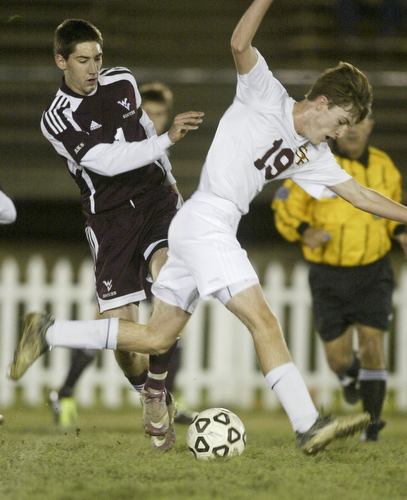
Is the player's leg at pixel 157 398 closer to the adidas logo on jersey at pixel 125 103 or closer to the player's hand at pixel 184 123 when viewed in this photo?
the player's hand at pixel 184 123

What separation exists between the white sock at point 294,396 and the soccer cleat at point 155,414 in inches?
34.4

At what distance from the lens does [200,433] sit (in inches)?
162

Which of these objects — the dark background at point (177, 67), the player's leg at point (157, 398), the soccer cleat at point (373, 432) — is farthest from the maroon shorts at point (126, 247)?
the dark background at point (177, 67)

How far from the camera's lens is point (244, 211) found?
13.4ft

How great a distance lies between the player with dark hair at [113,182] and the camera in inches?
175

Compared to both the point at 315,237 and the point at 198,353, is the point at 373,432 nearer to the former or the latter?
the point at 315,237

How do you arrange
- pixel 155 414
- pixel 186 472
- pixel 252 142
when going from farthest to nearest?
pixel 155 414 < pixel 252 142 < pixel 186 472

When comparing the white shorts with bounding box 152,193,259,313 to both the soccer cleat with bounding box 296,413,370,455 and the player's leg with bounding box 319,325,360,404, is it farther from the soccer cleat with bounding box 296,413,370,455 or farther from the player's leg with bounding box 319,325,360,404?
the player's leg with bounding box 319,325,360,404

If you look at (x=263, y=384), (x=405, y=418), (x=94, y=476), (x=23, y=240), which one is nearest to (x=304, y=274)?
(x=263, y=384)

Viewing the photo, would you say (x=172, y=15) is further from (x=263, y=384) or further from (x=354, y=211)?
(x=354, y=211)

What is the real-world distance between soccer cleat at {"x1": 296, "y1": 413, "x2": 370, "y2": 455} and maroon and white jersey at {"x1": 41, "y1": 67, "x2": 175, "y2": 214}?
178 cm

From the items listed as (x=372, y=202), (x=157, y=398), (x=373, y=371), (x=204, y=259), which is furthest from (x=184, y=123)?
(x=373, y=371)

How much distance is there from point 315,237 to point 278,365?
1914 mm

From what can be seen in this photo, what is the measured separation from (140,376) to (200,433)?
864 mm
